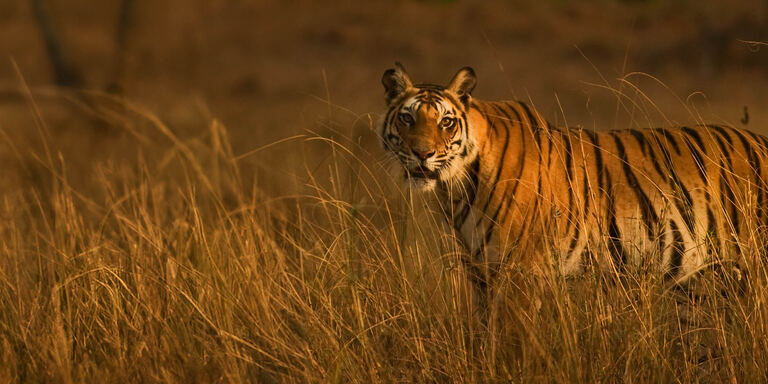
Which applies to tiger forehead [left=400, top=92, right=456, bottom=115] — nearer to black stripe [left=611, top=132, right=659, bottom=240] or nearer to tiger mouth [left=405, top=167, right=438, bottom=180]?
tiger mouth [left=405, top=167, right=438, bottom=180]

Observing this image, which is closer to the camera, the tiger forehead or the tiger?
the tiger

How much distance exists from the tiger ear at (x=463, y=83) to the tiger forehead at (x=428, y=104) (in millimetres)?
62

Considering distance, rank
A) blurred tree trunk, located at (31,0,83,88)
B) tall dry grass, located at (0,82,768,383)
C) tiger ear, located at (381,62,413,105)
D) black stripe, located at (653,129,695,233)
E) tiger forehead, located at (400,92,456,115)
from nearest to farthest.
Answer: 1. tall dry grass, located at (0,82,768,383)
2. black stripe, located at (653,129,695,233)
3. tiger forehead, located at (400,92,456,115)
4. tiger ear, located at (381,62,413,105)
5. blurred tree trunk, located at (31,0,83,88)

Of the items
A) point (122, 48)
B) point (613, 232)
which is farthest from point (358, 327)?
point (122, 48)

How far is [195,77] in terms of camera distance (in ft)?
65.5

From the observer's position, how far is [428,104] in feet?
12.0

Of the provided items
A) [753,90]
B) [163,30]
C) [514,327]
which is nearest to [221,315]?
[514,327]

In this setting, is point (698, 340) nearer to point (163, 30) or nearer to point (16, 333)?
point (16, 333)

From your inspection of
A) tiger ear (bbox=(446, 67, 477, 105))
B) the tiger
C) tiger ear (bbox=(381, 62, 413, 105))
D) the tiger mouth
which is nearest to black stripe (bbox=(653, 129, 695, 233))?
the tiger

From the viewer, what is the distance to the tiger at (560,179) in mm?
3543

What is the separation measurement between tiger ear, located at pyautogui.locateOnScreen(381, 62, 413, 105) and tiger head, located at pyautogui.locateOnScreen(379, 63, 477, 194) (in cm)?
2

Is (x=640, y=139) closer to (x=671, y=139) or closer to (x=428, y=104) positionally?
(x=671, y=139)

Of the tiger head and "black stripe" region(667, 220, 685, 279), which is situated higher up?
the tiger head

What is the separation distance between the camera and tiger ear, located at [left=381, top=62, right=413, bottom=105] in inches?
148
